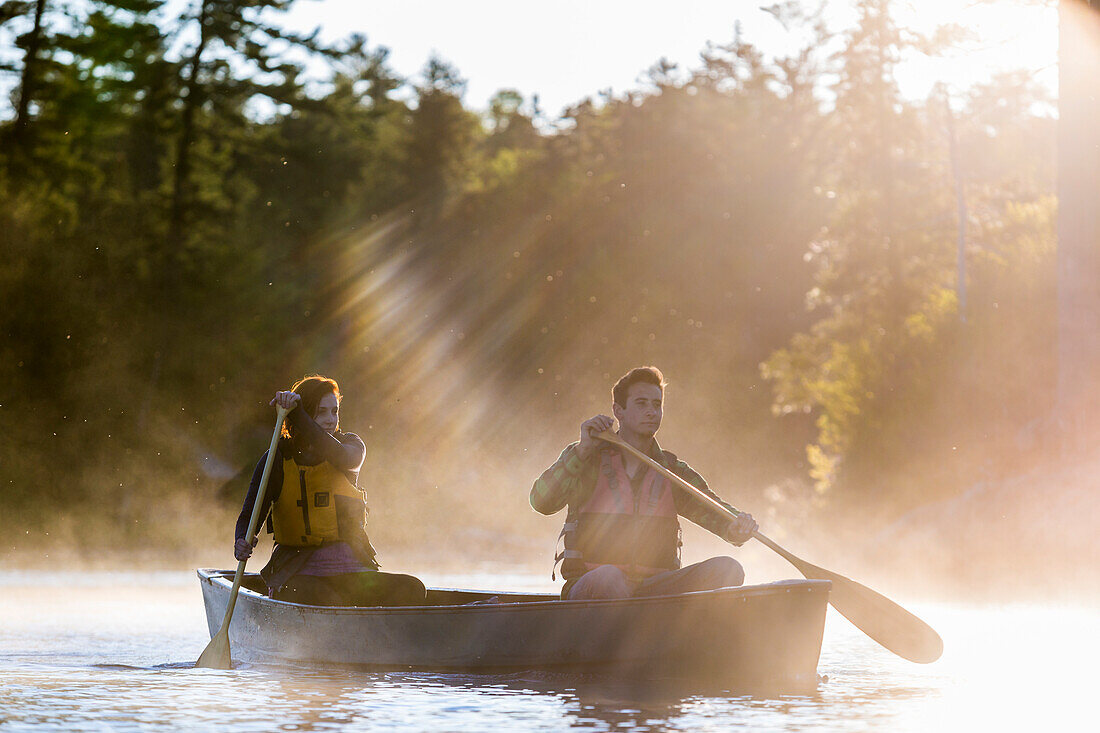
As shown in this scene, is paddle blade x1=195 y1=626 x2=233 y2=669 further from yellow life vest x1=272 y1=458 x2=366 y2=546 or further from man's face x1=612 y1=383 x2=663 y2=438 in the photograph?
man's face x1=612 y1=383 x2=663 y2=438

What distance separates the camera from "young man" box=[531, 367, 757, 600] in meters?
6.93

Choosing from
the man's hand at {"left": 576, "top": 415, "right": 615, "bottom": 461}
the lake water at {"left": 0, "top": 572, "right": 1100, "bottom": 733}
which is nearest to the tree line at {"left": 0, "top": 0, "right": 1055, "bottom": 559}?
the lake water at {"left": 0, "top": 572, "right": 1100, "bottom": 733}

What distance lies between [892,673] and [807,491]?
16.5m

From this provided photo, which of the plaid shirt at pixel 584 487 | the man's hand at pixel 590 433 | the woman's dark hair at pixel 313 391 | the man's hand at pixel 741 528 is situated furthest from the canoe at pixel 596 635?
the woman's dark hair at pixel 313 391

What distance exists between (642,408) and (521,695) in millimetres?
1410

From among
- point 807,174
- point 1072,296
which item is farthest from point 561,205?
point 1072,296

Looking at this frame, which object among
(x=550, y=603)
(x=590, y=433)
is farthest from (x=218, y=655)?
(x=590, y=433)

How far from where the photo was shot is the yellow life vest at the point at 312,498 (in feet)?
26.0

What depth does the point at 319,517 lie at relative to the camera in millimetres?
7949

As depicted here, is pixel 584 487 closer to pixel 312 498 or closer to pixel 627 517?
pixel 627 517

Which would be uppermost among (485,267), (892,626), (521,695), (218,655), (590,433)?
(485,267)

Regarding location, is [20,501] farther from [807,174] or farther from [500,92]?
[500,92]

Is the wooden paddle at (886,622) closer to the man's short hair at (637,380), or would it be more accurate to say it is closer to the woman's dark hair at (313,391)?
the man's short hair at (637,380)

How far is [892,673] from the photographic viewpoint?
7977 millimetres
